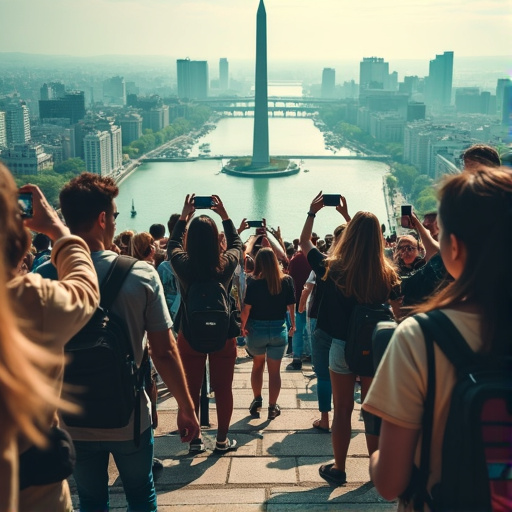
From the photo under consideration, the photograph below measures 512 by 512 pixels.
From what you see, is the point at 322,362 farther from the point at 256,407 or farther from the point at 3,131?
the point at 3,131

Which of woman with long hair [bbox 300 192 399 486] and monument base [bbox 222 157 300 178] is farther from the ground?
woman with long hair [bbox 300 192 399 486]

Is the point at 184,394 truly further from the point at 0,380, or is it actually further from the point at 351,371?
the point at 0,380

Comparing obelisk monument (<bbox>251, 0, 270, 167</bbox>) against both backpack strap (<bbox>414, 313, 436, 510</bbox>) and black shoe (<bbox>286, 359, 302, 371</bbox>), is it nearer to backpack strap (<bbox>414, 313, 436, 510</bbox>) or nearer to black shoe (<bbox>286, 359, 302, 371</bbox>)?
black shoe (<bbox>286, 359, 302, 371</bbox>)

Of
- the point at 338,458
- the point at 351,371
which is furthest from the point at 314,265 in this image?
the point at 338,458

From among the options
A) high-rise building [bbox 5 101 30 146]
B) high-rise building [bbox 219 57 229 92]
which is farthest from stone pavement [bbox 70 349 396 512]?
high-rise building [bbox 219 57 229 92]

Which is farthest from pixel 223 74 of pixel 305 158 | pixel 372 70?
pixel 305 158

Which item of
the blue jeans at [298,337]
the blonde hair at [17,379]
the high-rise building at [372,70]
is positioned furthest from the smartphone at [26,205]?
the high-rise building at [372,70]

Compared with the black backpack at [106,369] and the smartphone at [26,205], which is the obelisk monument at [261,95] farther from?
the smartphone at [26,205]
